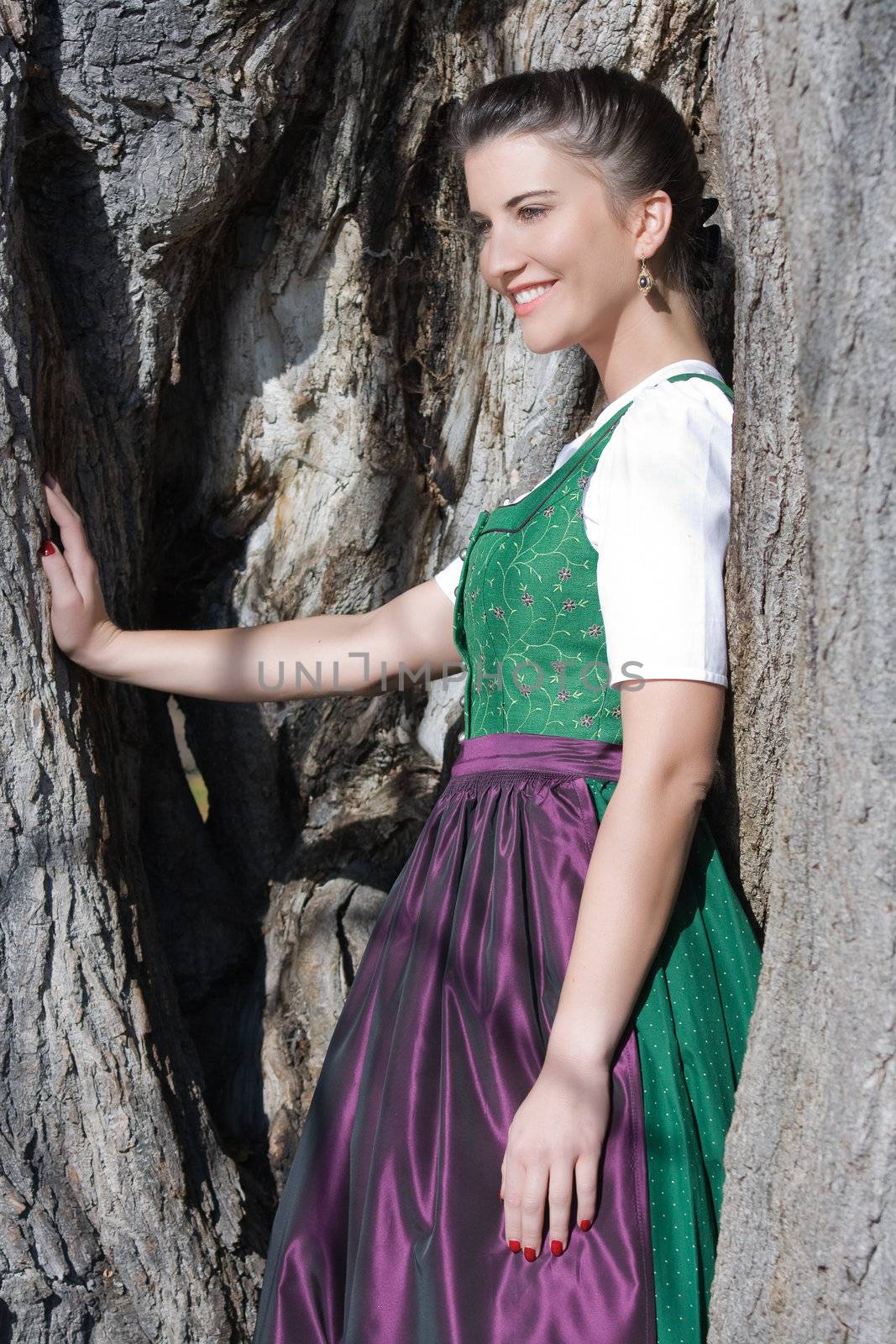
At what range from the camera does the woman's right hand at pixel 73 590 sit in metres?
1.75

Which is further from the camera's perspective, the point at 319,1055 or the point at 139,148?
the point at 319,1055

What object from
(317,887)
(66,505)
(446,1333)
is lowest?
(446,1333)

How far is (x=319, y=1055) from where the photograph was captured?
219 centimetres

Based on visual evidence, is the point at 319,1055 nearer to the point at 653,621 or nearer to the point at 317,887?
the point at 317,887

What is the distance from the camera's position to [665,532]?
52.9 inches

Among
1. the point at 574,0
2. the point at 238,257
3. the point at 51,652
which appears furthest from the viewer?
the point at 238,257

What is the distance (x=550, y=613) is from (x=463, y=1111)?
1.95ft

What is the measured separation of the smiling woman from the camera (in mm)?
1281

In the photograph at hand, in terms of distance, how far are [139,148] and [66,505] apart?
1.81 ft

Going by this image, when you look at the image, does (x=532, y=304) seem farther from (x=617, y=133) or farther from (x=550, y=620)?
(x=550, y=620)

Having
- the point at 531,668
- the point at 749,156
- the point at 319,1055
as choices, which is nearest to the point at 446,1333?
the point at 531,668

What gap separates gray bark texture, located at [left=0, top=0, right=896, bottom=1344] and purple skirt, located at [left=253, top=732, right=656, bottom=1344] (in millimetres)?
150

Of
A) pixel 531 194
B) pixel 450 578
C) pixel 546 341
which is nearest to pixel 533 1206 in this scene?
pixel 450 578

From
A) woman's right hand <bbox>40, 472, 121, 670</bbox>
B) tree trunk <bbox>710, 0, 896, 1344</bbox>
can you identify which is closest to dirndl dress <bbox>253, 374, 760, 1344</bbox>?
tree trunk <bbox>710, 0, 896, 1344</bbox>
